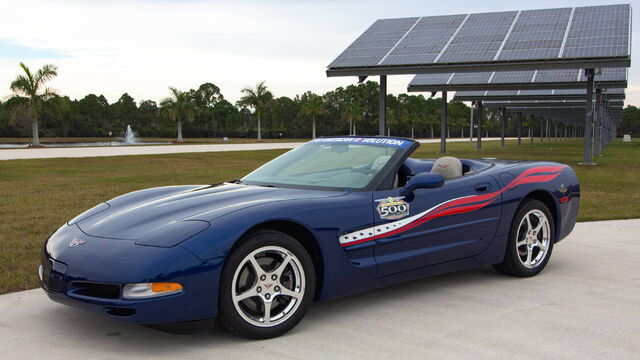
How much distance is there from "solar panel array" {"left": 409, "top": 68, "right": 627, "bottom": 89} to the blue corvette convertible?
20883 mm

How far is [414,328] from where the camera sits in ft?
12.6

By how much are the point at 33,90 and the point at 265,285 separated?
40507 mm

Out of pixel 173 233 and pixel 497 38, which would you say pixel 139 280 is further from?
pixel 497 38

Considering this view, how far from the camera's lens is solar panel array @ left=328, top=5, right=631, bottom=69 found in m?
17.5

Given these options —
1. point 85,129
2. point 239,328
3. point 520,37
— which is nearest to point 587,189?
point 520,37

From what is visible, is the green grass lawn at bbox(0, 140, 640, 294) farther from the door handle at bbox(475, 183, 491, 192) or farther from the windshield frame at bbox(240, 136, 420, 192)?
the door handle at bbox(475, 183, 491, 192)

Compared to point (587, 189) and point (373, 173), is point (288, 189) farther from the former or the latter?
point (587, 189)

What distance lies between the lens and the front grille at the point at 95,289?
→ 328cm

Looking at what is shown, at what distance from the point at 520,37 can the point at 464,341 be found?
17345 mm

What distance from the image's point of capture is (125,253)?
11.0ft

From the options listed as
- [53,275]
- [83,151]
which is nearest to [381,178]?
[53,275]

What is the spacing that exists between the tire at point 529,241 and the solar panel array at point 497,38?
42.1 ft

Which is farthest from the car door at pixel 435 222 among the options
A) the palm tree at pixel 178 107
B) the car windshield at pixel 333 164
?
the palm tree at pixel 178 107

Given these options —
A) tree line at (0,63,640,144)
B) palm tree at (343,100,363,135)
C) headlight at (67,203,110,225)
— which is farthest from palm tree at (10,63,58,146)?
palm tree at (343,100,363,135)
